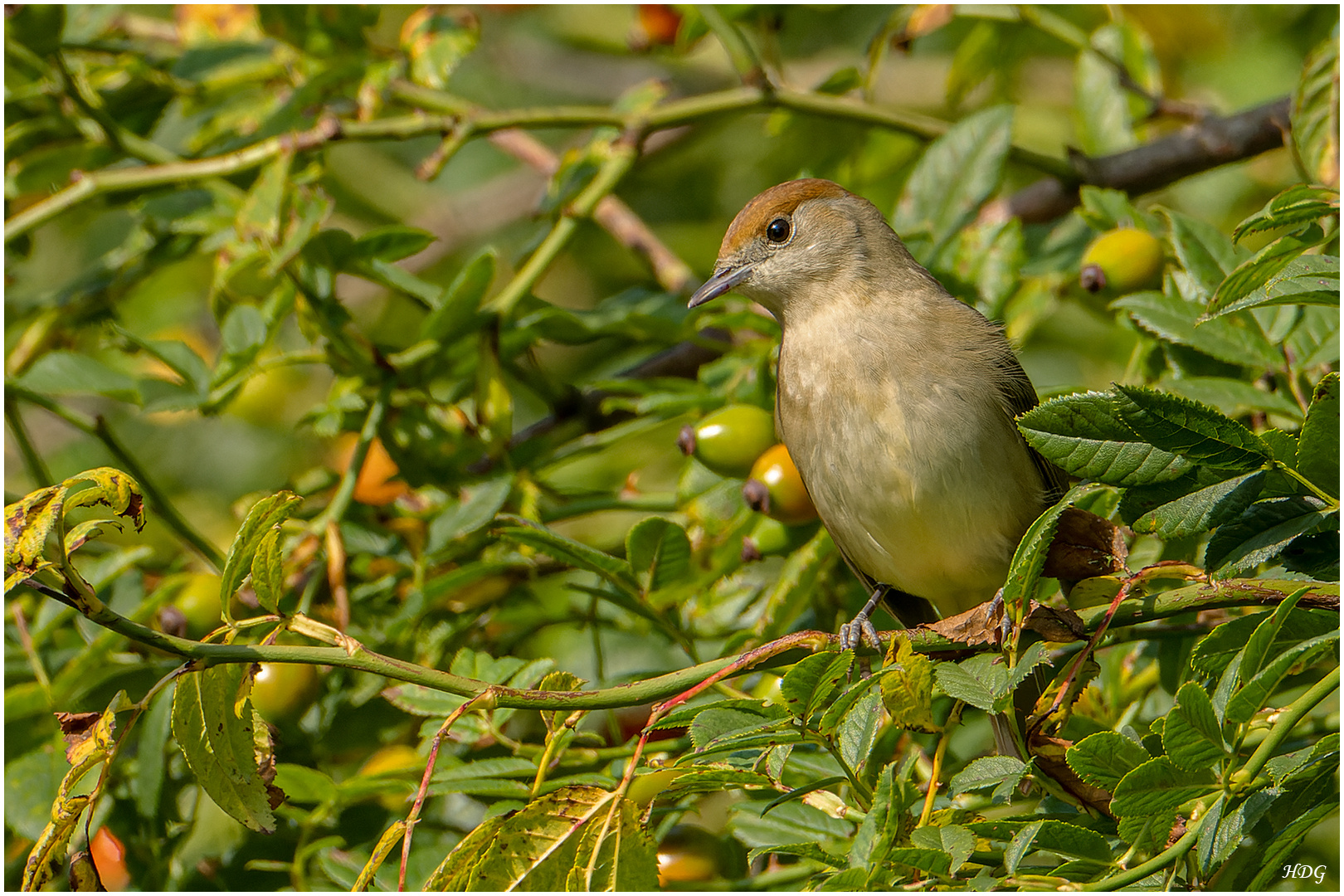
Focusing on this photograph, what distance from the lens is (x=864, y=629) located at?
3062mm

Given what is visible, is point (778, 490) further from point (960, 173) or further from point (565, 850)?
point (565, 850)

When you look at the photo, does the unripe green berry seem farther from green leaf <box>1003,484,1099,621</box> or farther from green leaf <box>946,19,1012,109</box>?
green leaf <box>946,19,1012,109</box>

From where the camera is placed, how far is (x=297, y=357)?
11.0 ft

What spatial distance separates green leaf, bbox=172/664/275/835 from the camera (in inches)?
74.9

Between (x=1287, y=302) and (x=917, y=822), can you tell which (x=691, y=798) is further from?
(x=1287, y=302)

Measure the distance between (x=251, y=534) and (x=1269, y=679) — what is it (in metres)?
1.57

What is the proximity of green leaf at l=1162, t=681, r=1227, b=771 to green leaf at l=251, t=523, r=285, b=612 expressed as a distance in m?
1.41

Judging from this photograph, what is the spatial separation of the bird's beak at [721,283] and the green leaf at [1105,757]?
1963 mm

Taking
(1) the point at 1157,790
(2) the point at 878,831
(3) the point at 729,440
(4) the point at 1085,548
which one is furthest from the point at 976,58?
(2) the point at 878,831

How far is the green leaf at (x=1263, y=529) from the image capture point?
194 cm

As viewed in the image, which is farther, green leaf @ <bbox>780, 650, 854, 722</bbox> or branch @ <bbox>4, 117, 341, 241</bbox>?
branch @ <bbox>4, 117, 341, 241</bbox>

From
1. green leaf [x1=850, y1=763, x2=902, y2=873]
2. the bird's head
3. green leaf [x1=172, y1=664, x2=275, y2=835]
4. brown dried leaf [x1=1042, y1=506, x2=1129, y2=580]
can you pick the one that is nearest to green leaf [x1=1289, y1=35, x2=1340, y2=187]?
the bird's head

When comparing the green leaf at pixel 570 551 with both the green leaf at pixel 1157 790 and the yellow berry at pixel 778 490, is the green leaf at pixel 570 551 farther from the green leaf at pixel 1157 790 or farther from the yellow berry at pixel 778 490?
the green leaf at pixel 1157 790

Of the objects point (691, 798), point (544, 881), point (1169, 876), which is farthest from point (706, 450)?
point (1169, 876)
